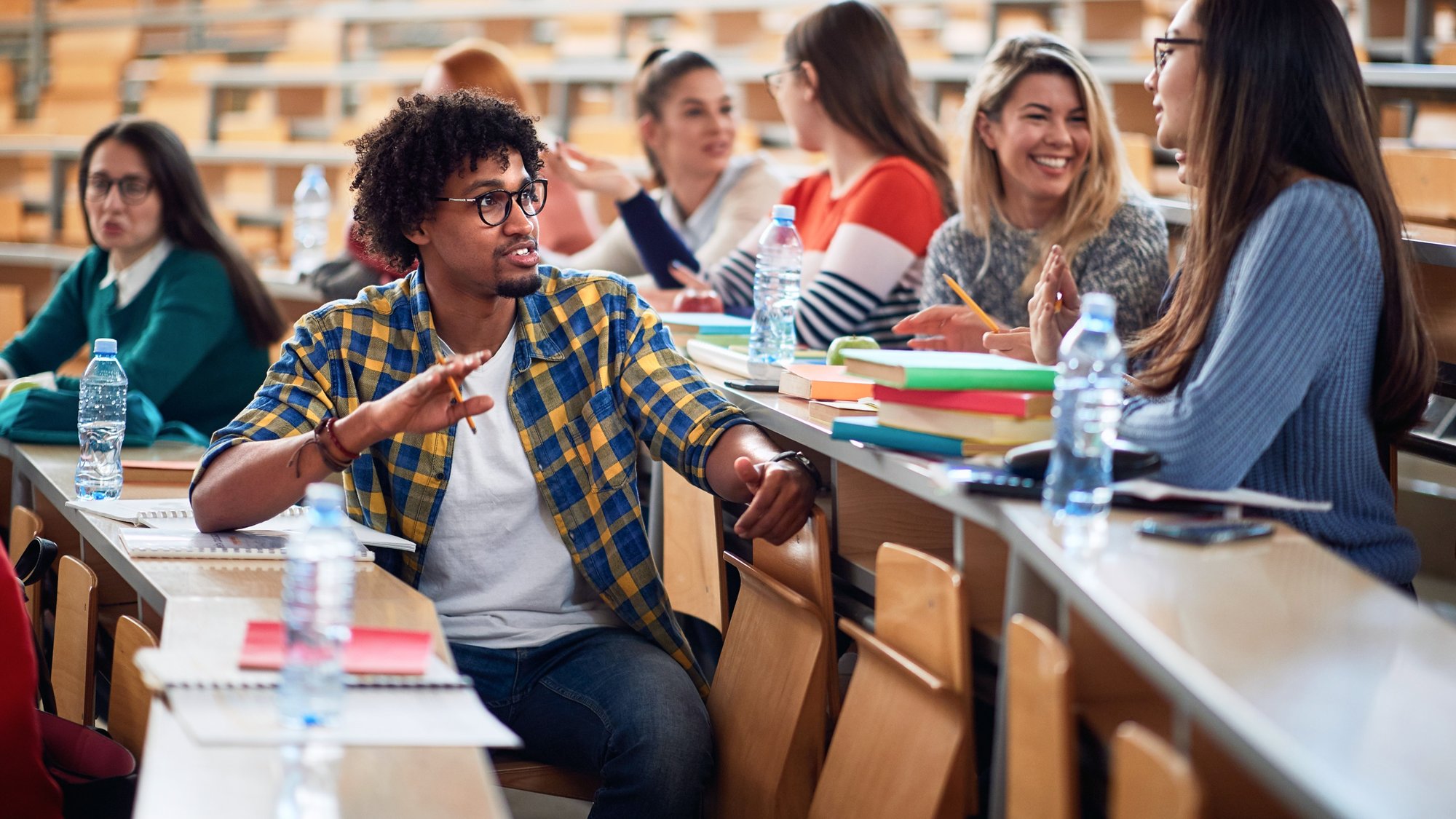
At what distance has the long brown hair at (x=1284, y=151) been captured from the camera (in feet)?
5.35

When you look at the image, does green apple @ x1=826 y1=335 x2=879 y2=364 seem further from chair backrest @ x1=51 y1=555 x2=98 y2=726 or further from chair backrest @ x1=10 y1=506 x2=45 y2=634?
chair backrest @ x1=10 y1=506 x2=45 y2=634

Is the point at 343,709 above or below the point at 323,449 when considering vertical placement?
below

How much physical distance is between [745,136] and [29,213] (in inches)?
166

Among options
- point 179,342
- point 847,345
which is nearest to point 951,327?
point 847,345

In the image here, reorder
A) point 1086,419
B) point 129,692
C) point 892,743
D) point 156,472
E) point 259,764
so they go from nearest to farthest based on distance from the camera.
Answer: point 259,764 → point 1086,419 → point 892,743 → point 129,692 → point 156,472

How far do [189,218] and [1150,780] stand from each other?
9.18ft

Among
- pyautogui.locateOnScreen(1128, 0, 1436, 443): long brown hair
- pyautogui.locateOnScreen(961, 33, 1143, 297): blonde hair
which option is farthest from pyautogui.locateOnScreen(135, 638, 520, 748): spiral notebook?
pyautogui.locateOnScreen(961, 33, 1143, 297): blonde hair

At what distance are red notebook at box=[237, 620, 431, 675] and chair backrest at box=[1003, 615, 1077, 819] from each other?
54 centimetres

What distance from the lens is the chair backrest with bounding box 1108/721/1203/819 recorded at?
98 centimetres

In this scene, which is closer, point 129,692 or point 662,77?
point 129,692

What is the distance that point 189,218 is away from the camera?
326 centimetres

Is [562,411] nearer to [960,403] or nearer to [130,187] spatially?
[960,403]

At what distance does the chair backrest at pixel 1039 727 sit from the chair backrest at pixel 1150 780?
3.0 inches

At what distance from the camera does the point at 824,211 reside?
10.5 feet
